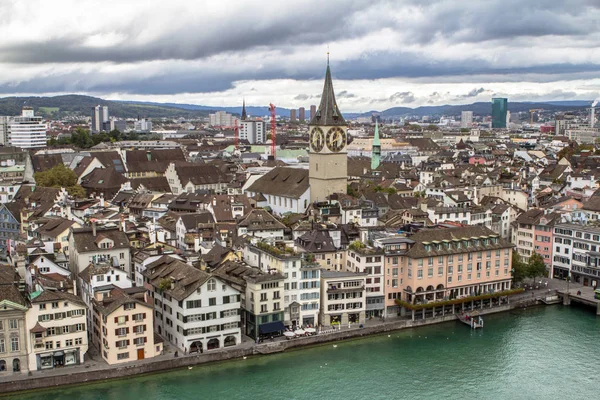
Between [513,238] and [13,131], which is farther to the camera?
[13,131]

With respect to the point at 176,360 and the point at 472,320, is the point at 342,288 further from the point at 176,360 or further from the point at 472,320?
the point at 176,360

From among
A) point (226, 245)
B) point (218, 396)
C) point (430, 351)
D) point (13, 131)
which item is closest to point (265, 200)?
point (226, 245)

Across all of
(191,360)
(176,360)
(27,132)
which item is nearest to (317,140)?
(191,360)

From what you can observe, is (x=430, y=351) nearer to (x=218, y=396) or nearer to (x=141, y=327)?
(x=218, y=396)

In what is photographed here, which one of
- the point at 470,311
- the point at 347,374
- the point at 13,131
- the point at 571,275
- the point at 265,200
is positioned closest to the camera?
the point at 347,374

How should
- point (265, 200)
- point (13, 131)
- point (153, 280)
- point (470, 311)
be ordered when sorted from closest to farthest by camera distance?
1. point (153, 280)
2. point (470, 311)
3. point (265, 200)
4. point (13, 131)

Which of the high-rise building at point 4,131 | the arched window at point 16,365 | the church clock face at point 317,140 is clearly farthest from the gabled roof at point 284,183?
the high-rise building at point 4,131

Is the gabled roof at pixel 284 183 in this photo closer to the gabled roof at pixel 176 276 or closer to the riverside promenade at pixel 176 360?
the riverside promenade at pixel 176 360
